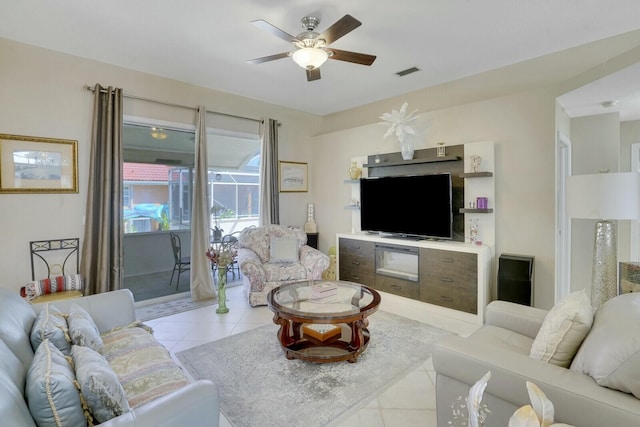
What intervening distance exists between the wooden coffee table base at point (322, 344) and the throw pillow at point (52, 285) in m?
2.28

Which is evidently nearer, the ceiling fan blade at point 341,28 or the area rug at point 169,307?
the ceiling fan blade at point 341,28

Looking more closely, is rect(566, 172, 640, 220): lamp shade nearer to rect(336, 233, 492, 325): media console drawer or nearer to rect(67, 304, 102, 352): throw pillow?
rect(336, 233, 492, 325): media console drawer

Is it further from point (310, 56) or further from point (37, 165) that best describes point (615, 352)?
point (37, 165)

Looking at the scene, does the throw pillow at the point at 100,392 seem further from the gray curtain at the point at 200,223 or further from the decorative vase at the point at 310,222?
the decorative vase at the point at 310,222

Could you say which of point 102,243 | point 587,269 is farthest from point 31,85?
point 587,269

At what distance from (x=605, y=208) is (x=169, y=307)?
457 cm

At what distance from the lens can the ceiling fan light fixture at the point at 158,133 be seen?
432cm

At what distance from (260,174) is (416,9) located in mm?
3239

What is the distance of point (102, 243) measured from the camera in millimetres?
3635

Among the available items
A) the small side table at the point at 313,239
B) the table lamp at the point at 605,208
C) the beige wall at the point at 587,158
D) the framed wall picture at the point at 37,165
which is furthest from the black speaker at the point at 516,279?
the framed wall picture at the point at 37,165

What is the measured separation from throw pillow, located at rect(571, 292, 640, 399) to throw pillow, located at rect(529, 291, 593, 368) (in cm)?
4

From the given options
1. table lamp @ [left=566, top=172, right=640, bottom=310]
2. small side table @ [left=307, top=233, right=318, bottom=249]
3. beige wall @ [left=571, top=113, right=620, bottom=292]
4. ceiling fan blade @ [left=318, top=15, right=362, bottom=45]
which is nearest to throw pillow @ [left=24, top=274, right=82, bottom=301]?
small side table @ [left=307, top=233, right=318, bottom=249]

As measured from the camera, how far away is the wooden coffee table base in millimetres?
2588

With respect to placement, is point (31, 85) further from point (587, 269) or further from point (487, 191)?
point (587, 269)
